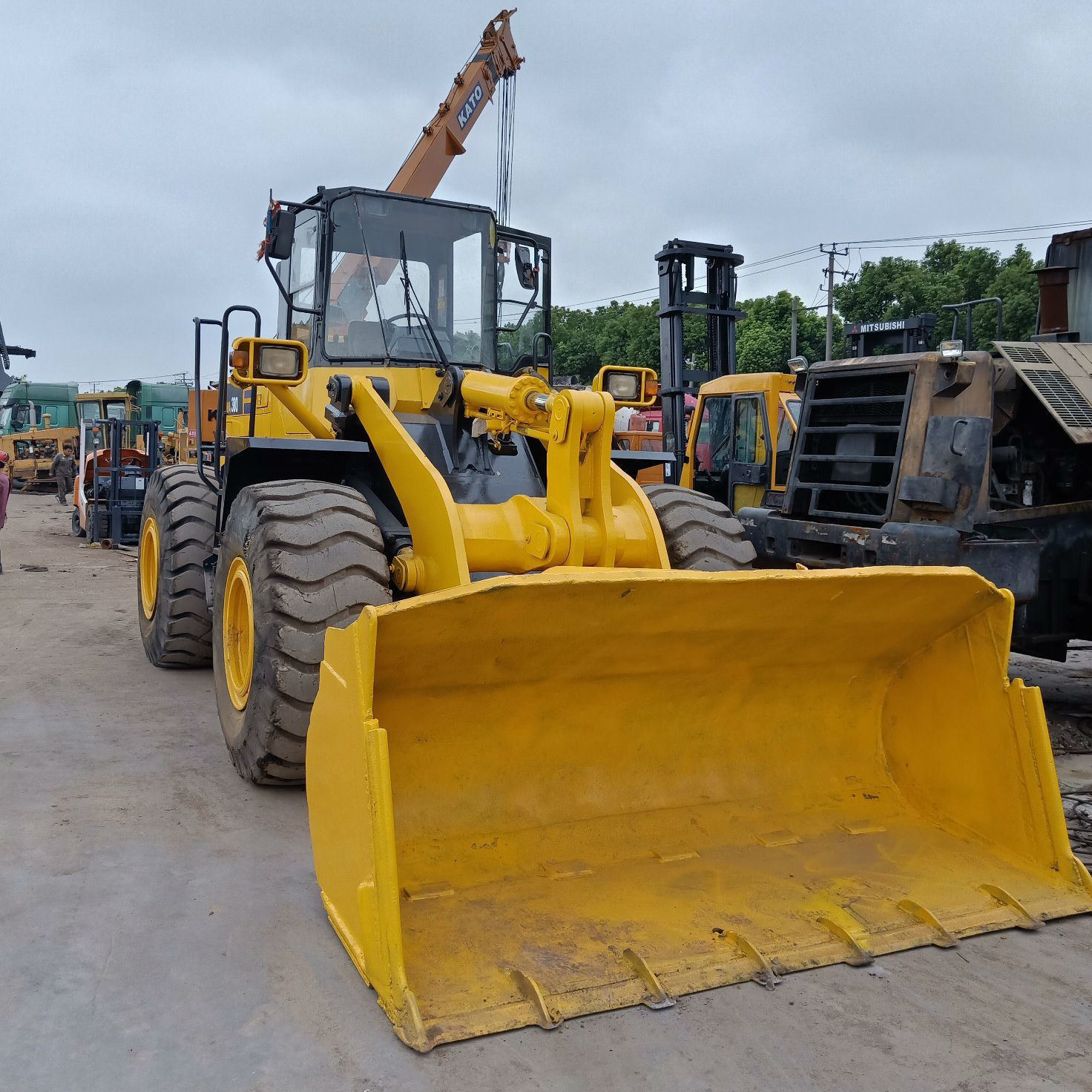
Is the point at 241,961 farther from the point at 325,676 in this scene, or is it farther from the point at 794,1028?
the point at 794,1028

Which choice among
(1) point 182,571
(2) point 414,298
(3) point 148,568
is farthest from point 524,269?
(3) point 148,568

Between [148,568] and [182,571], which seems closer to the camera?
[182,571]

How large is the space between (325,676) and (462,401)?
2.45 metres

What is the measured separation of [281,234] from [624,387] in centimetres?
198

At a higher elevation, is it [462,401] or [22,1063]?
[462,401]

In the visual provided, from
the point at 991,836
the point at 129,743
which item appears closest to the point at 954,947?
the point at 991,836

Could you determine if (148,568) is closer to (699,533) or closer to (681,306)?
(699,533)

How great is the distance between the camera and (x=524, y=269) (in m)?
6.08

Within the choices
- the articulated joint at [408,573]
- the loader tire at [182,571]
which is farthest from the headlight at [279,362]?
the loader tire at [182,571]

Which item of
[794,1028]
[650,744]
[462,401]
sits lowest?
[794,1028]

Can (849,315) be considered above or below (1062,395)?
above

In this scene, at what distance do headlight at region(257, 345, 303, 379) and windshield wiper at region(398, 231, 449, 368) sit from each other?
86 cm

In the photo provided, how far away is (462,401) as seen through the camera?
5320 mm

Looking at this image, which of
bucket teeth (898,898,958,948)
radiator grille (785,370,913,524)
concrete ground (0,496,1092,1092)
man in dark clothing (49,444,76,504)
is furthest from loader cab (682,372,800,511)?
man in dark clothing (49,444,76,504)
